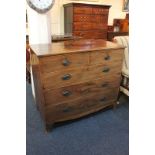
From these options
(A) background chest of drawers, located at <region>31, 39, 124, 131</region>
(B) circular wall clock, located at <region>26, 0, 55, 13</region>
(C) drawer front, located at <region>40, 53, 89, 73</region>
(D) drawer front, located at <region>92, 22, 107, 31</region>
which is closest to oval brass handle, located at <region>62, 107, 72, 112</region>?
(A) background chest of drawers, located at <region>31, 39, 124, 131</region>

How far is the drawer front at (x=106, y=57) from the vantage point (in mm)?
1729

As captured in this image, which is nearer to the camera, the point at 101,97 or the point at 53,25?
the point at 101,97

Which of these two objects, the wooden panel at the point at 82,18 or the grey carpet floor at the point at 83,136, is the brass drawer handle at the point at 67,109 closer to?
the grey carpet floor at the point at 83,136

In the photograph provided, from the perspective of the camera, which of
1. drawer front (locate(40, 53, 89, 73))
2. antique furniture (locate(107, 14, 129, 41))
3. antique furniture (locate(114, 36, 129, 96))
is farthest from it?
antique furniture (locate(107, 14, 129, 41))

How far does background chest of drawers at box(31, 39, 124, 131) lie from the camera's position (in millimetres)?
1528

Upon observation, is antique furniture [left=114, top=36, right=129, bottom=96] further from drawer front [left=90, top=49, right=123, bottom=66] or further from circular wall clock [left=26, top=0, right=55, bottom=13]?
circular wall clock [left=26, top=0, right=55, bottom=13]

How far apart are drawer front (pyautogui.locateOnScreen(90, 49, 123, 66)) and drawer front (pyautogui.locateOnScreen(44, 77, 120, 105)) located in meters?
0.23
